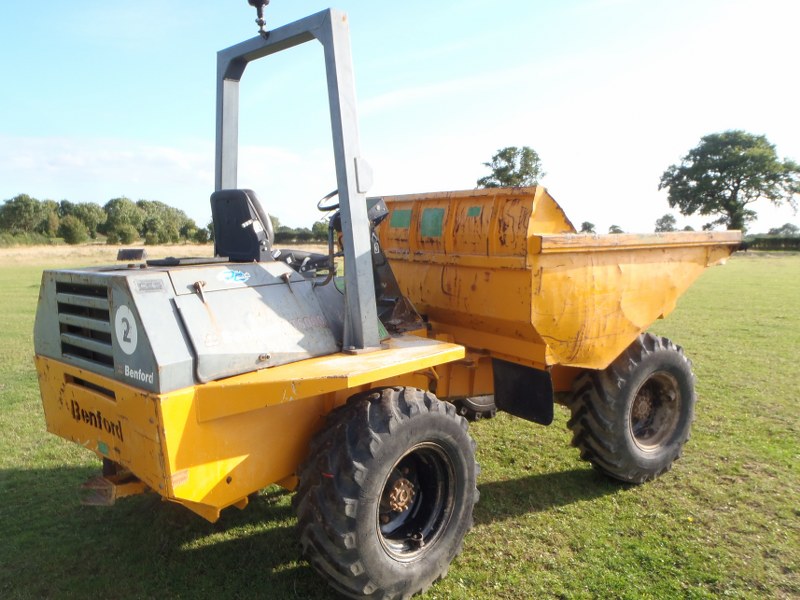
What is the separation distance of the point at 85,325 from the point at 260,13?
6.62 ft

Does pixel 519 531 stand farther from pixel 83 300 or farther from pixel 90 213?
pixel 90 213

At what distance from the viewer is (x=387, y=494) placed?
3.40 m

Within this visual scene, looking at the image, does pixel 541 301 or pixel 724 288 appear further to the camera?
pixel 724 288

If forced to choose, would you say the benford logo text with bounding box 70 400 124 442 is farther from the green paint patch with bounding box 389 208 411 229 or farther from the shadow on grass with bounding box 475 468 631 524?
the green paint patch with bounding box 389 208 411 229

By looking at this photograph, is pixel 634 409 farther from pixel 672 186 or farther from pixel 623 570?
pixel 672 186

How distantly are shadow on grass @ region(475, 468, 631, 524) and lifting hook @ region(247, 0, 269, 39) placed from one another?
3.42 metres

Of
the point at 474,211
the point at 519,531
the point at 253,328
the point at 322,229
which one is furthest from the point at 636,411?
the point at 322,229

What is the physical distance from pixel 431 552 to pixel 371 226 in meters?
1.96

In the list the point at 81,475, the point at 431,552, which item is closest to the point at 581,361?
the point at 431,552

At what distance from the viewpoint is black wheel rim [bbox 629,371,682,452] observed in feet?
16.2

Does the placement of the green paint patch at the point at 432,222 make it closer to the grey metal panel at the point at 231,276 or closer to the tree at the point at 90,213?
the grey metal panel at the point at 231,276

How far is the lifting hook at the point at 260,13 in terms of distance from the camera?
3430 millimetres

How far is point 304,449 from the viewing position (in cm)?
334

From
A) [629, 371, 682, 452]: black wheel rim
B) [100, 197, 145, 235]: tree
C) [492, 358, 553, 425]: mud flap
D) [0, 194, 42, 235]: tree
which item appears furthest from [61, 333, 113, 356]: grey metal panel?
[0, 194, 42, 235]: tree
